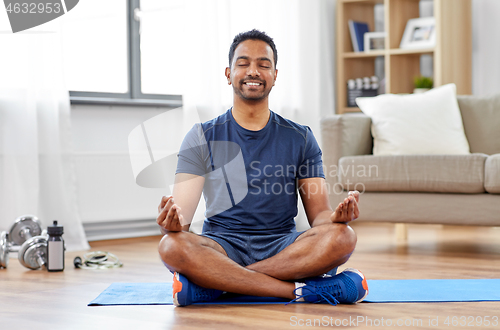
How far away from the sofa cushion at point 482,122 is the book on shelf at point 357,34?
1.32 metres

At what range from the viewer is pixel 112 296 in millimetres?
1960

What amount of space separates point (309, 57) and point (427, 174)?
1.80 metres

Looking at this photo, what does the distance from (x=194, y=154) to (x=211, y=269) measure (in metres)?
0.39

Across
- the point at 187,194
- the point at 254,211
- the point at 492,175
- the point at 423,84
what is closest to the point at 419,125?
the point at 492,175

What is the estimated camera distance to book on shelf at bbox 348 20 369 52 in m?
4.62

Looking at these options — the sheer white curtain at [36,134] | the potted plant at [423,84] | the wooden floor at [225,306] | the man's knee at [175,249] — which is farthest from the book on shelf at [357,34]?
the man's knee at [175,249]

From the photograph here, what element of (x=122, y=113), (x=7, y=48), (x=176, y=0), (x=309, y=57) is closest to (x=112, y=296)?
(x=7, y=48)

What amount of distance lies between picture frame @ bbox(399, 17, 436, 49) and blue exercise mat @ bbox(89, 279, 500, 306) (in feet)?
8.14

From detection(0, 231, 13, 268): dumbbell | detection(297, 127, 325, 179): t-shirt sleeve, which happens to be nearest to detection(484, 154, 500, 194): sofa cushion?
detection(297, 127, 325, 179): t-shirt sleeve

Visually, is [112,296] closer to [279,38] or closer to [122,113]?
[122,113]

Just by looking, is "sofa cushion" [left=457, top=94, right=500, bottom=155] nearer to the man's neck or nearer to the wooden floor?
the wooden floor

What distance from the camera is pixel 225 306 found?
5.84 ft

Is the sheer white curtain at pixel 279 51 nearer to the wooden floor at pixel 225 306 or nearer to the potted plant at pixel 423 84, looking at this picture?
the potted plant at pixel 423 84

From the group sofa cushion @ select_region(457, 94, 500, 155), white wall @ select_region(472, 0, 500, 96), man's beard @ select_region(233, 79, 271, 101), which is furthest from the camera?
white wall @ select_region(472, 0, 500, 96)
